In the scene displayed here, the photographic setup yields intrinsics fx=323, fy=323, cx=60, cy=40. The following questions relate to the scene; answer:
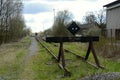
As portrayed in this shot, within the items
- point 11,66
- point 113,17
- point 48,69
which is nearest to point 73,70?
point 48,69

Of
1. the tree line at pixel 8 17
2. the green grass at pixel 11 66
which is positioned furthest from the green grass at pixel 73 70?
the tree line at pixel 8 17

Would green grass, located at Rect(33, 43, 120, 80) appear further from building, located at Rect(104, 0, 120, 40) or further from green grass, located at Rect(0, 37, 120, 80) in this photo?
building, located at Rect(104, 0, 120, 40)

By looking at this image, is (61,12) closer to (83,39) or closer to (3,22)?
(3,22)

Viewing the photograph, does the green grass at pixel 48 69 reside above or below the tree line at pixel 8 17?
below

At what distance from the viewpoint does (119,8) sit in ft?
216

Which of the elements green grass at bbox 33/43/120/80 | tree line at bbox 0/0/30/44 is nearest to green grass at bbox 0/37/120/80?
green grass at bbox 33/43/120/80

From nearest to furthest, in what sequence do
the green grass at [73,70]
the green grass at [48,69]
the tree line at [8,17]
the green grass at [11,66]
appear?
the green grass at [73,70] < the green grass at [48,69] < the green grass at [11,66] < the tree line at [8,17]

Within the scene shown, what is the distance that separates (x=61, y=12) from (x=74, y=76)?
381 ft

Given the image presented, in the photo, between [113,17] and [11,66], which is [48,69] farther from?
[113,17]

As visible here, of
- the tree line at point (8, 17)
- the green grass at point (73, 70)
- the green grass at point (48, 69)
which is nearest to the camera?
the green grass at point (73, 70)

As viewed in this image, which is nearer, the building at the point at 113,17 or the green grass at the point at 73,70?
the green grass at the point at 73,70

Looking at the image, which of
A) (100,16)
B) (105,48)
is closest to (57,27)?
(100,16)

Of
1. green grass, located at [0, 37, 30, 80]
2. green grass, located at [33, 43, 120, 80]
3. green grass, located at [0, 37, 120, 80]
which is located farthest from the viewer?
green grass, located at [0, 37, 30, 80]

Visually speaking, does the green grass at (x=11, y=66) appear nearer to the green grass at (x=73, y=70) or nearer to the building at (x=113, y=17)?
the green grass at (x=73, y=70)
